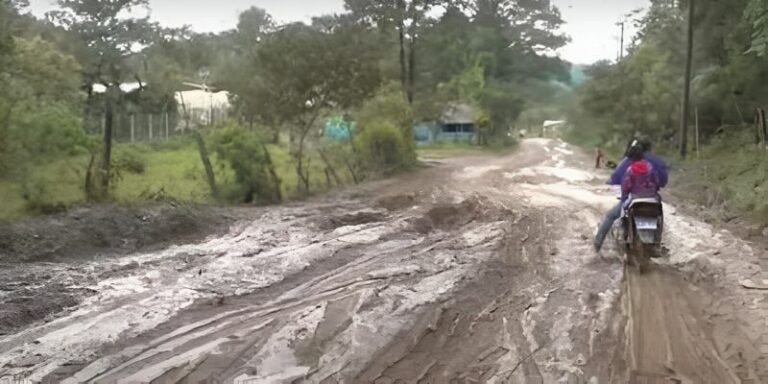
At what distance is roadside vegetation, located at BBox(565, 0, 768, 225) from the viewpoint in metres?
17.3

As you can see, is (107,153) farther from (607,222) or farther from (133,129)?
(133,129)

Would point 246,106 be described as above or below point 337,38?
below

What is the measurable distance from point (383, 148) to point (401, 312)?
1818 cm

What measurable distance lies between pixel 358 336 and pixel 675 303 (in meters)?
3.64

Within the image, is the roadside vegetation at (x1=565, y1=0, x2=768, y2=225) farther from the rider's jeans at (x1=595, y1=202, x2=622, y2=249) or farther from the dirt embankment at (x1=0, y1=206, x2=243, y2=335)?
the dirt embankment at (x1=0, y1=206, x2=243, y2=335)

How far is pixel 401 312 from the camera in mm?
7410

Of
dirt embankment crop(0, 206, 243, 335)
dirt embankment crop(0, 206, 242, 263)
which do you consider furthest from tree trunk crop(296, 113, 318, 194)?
dirt embankment crop(0, 206, 242, 263)

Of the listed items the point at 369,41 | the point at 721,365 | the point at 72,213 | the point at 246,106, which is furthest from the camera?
the point at 369,41

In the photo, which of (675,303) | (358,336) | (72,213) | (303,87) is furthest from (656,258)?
(303,87)

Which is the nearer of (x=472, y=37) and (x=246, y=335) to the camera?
(x=246, y=335)

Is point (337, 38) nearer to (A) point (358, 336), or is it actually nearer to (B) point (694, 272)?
(B) point (694, 272)

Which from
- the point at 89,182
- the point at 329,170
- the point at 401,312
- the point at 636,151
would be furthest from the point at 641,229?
the point at 329,170

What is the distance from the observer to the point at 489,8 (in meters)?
60.7

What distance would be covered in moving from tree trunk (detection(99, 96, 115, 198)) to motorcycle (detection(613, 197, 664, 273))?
29.7 ft
